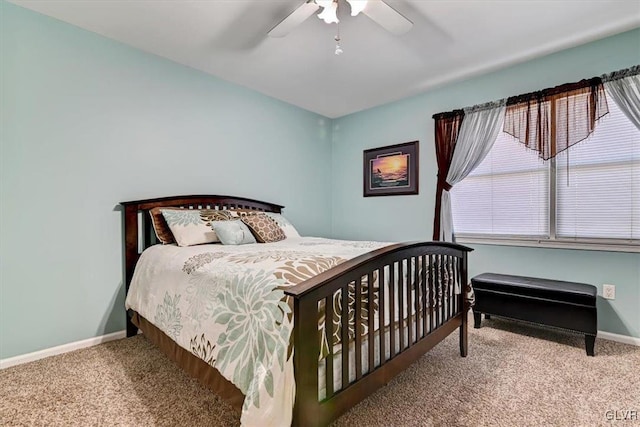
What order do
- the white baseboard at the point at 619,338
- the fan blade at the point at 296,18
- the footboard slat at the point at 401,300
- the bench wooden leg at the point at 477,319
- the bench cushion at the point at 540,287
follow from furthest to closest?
the bench wooden leg at the point at 477,319 < the white baseboard at the point at 619,338 < the bench cushion at the point at 540,287 < the fan blade at the point at 296,18 < the footboard slat at the point at 401,300

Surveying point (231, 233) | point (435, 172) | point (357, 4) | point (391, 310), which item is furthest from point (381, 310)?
point (435, 172)

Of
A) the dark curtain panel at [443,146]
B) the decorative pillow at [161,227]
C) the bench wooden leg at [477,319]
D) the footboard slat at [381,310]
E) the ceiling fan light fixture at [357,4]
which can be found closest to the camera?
the footboard slat at [381,310]

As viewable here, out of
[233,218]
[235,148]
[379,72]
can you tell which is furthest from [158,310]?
[379,72]

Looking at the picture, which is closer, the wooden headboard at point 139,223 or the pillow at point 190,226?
the pillow at point 190,226

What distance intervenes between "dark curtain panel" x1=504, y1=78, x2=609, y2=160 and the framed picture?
107cm

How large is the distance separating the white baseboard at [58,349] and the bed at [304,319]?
562mm

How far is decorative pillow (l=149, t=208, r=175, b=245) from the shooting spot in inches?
101

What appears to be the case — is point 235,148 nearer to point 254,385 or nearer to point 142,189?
point 142,189

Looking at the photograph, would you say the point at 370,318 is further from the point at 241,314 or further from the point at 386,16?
the point at 386,16

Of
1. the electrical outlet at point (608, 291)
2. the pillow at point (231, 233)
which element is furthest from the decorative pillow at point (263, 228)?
the electrical outlet at point (608, 291)

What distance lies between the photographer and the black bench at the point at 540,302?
90.3 inches

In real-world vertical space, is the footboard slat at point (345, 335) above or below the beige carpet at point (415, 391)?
above

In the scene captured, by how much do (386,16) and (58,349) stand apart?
3.26 m

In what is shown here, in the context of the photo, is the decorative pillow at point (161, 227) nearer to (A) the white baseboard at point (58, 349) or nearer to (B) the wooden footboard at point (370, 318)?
(A) the white baseboard at point (58, 349)
